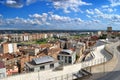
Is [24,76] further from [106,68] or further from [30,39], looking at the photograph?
[30,39]

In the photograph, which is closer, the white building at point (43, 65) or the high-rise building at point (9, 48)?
the white building at point (43, 65)

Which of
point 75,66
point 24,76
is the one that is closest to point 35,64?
point 75,66

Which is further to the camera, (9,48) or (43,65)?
(9,48)

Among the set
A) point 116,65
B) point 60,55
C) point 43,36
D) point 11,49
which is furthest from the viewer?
point 43,36

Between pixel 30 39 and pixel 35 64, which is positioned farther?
pixel 30 39

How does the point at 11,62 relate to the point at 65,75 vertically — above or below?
below

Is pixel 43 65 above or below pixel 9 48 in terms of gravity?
above

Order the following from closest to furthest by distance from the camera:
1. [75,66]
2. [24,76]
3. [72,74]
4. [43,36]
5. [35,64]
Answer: [24,76] < [72,74] < [75,66] < [35,64] < [43,36]

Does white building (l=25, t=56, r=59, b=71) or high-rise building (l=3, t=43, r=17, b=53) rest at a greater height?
white building (l=25, t=56, r=59, b=71)

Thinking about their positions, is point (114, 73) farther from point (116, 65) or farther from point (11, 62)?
point (11, 62)

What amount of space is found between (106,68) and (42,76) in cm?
602

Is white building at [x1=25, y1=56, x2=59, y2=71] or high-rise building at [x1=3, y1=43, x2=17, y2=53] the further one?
high-rise building at [x1=3, y1=43, x2=17, y2=53]

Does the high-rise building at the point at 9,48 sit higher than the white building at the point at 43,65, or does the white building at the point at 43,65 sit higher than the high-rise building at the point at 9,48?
the white building at the point at 43,65

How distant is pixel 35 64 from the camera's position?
66.9 ft
